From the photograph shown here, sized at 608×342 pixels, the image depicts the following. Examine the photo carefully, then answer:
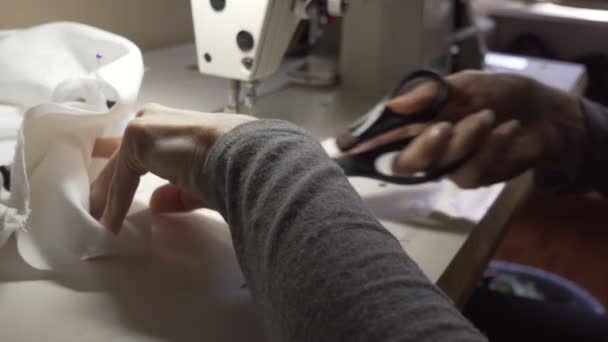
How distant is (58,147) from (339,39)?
863mm

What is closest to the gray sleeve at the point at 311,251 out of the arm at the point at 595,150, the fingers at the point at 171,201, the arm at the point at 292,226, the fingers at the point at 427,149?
the arm at the point at 292,226

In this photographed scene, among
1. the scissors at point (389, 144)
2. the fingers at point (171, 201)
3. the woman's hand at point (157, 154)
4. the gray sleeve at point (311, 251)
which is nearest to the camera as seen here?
the gray sleeve at point (311, 251)

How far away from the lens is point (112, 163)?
62 centimetres

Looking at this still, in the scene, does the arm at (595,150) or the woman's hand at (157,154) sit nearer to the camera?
the woman's hand at (157,154)

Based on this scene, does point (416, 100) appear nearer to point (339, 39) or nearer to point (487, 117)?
point (487, 117)

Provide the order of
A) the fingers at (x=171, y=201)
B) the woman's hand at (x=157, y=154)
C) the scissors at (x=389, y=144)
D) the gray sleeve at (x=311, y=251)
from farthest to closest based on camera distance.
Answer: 1. the scissors at (x=389, y=144)
2. the fingers at (x=171, y=201)
3. the woman's hand at (x=157, y=154)
4. the gray sleeve at (x=311, y=251)

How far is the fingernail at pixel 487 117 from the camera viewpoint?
0.76 metres

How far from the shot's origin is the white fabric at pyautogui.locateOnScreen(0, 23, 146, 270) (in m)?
0.57

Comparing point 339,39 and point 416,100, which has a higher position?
point 416,100

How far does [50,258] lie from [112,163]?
11 centimetres

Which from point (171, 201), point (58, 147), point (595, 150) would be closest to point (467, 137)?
point (595, 150)

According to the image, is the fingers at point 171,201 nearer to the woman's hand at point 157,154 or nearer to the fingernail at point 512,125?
the woman's hand at point 157,154

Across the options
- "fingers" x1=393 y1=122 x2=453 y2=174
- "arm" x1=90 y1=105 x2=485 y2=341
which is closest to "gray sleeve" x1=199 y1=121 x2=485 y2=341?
"arm" x1=90 y1=105 x2=485 y2=341

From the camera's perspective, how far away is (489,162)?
77 centimetres
